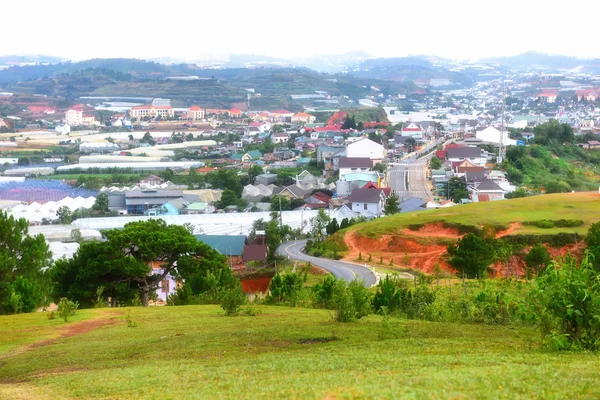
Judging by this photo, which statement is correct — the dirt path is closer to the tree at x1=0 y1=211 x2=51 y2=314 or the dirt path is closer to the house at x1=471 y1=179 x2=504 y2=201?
the tree at x1=0 y1=211 x2=51 y2=314

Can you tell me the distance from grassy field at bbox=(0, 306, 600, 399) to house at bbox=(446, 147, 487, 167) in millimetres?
37273

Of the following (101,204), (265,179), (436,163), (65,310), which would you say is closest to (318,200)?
(265,179)

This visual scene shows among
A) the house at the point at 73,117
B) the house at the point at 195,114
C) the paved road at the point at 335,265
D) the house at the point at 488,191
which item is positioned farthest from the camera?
the house at the point at 195,114

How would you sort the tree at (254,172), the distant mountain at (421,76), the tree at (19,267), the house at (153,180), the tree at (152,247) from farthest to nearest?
the distant mountain at (421,76), the tree at (254,172), the house at (153,180), the tree at (152,247), the tree at (19,267)

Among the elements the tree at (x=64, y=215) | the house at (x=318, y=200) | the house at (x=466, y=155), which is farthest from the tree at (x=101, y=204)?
the house at (x=466, y=155)

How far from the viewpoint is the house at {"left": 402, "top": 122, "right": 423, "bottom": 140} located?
67.1 metres

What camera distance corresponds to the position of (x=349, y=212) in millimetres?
36250

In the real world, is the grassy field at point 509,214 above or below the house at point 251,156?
above

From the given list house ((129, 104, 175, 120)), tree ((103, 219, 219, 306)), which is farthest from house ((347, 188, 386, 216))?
house ((129, 104, 175, 120))

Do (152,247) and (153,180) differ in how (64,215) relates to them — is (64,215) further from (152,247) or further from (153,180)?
(152,247)

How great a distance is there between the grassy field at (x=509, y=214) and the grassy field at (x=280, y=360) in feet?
48.8

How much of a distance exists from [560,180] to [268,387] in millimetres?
40080

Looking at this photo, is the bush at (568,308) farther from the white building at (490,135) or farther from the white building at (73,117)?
the white building at (73,117)

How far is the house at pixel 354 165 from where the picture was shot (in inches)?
1875
